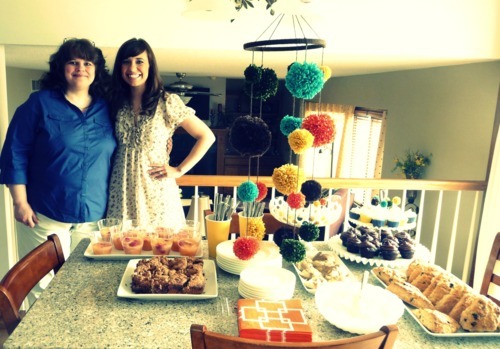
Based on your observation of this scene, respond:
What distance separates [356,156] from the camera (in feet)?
17.4

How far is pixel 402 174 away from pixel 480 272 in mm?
1394

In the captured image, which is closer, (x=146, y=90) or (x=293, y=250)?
(x=293, y=250)

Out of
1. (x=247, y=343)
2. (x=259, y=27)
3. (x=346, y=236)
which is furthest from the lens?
(x=259, y=27)

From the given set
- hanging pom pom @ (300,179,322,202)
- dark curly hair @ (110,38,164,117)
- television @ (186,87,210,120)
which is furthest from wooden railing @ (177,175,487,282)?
television @ (186,87,210,120)

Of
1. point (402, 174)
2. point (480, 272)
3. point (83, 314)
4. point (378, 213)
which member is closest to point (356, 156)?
point (402, 174)

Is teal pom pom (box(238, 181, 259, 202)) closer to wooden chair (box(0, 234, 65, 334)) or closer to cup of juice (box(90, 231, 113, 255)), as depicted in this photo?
cup of juice (box(90, 231, 113, 255))

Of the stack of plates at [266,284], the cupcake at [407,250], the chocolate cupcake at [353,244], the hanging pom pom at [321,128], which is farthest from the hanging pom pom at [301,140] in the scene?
the cupcake at [407,250]

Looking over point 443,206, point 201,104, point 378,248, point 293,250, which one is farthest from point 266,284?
point 201,104

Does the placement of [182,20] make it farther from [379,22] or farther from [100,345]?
[100,345]

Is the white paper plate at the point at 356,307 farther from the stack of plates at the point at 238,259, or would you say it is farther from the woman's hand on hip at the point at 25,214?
the woman's hand on hip at the point at 25,214

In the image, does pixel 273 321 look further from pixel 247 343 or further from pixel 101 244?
pixel 101 244

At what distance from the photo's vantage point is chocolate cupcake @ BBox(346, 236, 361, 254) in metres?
1.57

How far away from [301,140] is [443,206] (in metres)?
2.58

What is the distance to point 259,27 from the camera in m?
2.59
